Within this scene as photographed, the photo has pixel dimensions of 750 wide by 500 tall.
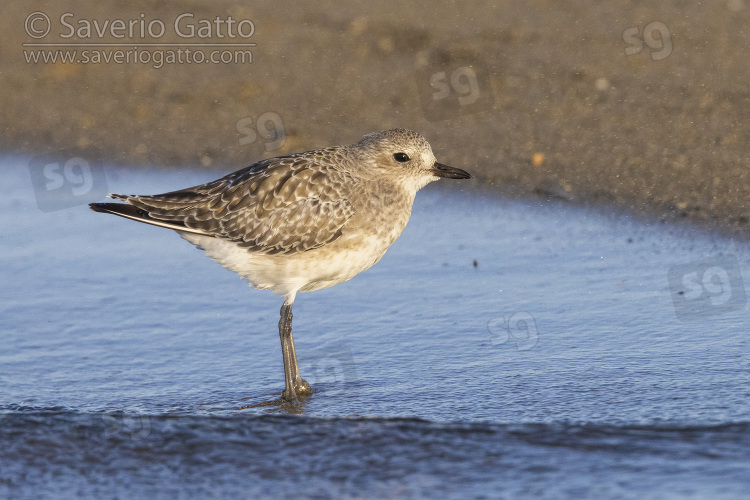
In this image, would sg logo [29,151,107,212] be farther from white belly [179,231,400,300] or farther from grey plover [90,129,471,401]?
white belly [179,231,400,300]

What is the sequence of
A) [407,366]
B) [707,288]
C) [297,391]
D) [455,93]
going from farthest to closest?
[455,93]
[707,288]
[407,366]
[297,391]

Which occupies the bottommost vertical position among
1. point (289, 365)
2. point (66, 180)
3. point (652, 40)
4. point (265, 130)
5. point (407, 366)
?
point (407, 366)

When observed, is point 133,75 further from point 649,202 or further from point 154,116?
point 649,202

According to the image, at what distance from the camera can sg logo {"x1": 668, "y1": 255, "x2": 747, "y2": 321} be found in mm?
8578

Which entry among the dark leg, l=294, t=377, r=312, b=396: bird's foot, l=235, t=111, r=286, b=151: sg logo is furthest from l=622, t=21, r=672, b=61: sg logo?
l=294, t=377, r=312, b=396: bird's foot

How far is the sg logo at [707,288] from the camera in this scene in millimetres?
8578

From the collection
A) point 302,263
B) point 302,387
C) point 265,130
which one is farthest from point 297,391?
point 265,130

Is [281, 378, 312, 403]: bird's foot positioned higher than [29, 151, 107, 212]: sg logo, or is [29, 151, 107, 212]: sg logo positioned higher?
[29, 151, 107, 212]: sg logo

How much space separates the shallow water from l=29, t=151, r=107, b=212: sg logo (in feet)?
2.63

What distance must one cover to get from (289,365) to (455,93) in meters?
7.45

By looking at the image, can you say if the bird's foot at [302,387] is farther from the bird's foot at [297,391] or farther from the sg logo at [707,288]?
the sg logo at [707,288]

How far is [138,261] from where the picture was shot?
10.5 metres

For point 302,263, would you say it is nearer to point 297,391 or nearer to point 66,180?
point 297,391

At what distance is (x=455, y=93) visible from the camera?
14500mm
